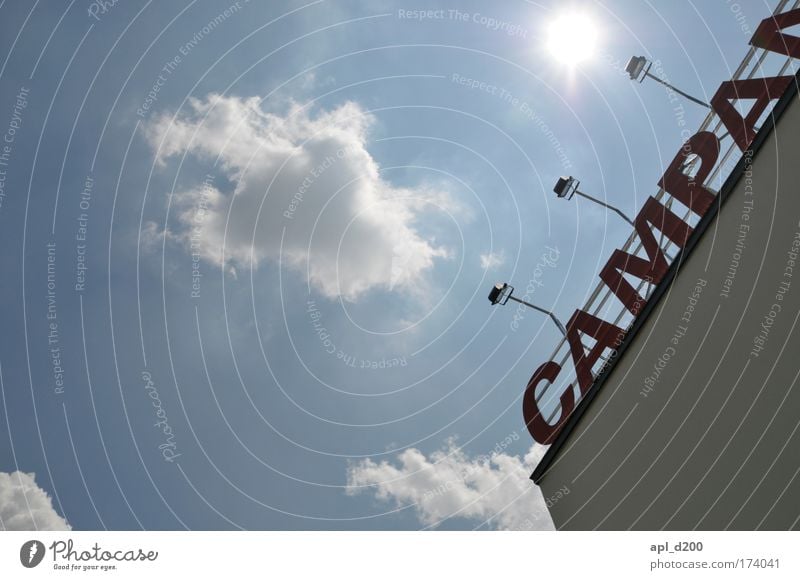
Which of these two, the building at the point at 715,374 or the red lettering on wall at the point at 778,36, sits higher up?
the red lettering on wall at the point at 778,36

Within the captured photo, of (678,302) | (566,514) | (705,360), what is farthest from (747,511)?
(566,514)

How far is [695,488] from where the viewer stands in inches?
451

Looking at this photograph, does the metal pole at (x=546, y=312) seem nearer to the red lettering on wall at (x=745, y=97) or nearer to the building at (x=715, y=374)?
the building at (x=715, y=374)

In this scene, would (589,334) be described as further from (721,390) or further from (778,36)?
(778,36)

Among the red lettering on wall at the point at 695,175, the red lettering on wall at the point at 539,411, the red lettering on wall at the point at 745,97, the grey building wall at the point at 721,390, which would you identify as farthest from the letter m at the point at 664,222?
the red lettering on wall at the point at 539,411

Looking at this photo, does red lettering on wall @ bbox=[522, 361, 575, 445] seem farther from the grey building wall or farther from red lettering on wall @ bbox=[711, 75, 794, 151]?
red lettering on wall @ bbox=[711, 75, 794, 151]

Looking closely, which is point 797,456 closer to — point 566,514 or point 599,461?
point 599,461

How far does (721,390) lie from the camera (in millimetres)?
11227

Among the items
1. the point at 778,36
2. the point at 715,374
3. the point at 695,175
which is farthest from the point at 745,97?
the point at 715,374

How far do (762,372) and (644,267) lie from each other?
20.3ft

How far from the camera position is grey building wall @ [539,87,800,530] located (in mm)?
9617

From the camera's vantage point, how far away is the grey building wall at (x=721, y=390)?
31.6 feet

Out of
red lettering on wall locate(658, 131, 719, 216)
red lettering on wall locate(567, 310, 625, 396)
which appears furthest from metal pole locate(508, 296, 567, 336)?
red lettering on wall locate(658, 131, 719, 216)

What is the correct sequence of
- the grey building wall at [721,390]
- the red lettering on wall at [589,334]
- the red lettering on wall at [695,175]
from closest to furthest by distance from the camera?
the grey building wall at [721,390]
the red lettering on wall at [695,175]
the red lettering on wall at [589,334]
